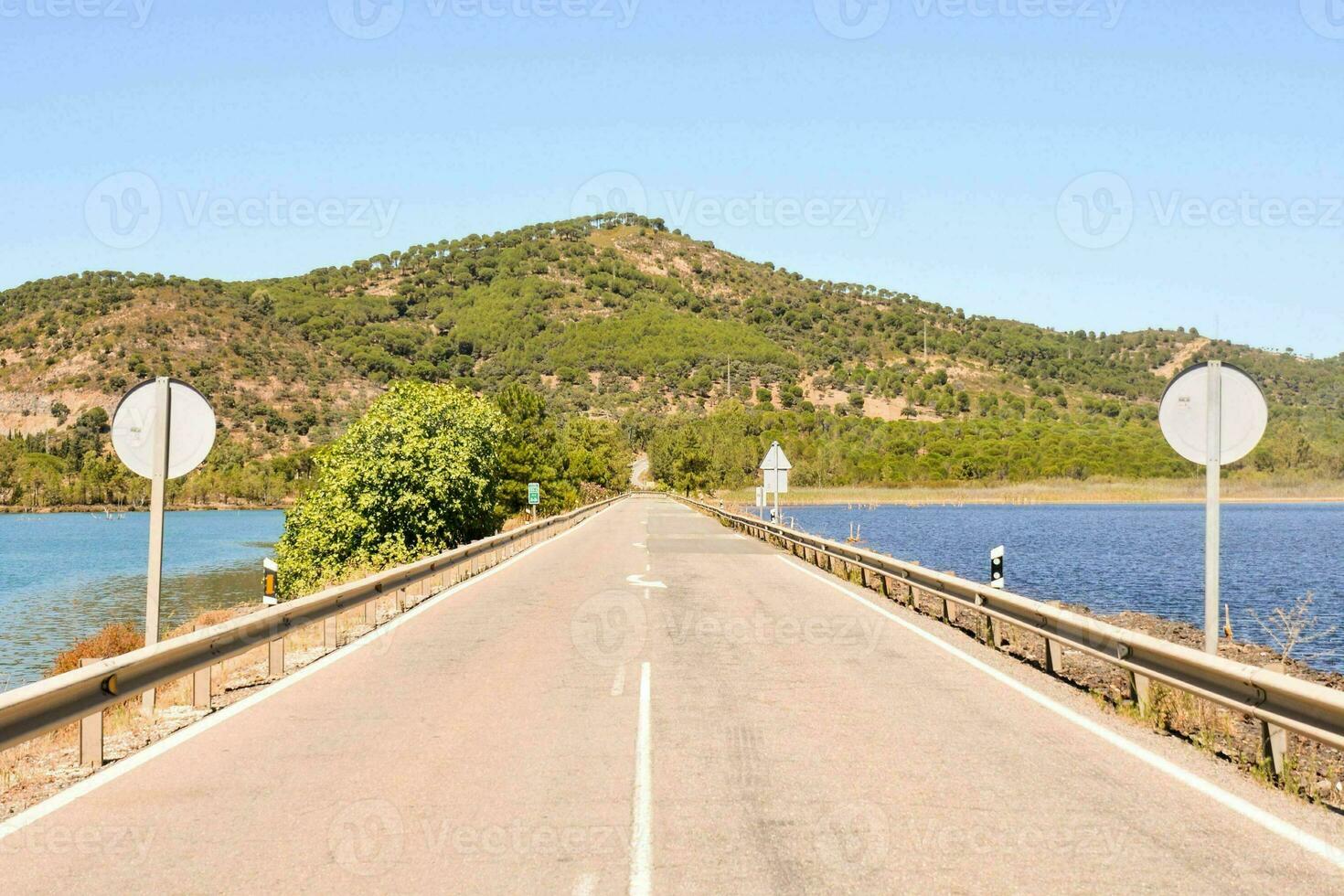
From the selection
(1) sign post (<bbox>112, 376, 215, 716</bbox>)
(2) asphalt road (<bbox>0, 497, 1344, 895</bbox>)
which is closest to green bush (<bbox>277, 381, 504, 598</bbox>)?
(2) asphalt road (<bbox>0, 497, 1344, 895</bbox>)

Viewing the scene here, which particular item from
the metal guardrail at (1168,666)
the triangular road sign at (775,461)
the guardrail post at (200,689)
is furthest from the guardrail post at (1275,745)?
the triangular road sign at (775,461)

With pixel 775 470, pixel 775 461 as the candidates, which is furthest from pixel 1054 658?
pixel 775 461

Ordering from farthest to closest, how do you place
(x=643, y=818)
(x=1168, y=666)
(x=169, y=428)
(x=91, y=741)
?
(x=169, y=428), (x=1168, y=666), (x=91, y=741), (x=643, y=818)

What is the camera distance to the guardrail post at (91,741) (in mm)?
7348

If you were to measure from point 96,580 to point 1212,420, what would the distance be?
55567 mm

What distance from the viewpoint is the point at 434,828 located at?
19.0 ft

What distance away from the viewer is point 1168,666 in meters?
8.66

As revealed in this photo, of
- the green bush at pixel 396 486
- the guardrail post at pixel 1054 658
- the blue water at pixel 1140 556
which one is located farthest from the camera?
the green bush at pixel 396 486

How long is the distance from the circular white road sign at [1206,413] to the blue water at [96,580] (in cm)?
2160

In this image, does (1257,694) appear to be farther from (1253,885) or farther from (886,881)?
(886,881)

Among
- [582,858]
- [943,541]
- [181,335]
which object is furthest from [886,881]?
[181,335]

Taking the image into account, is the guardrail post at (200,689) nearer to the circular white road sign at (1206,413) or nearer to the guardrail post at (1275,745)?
the guardrail post at (1275,745)

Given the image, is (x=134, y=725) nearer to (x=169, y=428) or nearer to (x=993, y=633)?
(x=169, y=428)

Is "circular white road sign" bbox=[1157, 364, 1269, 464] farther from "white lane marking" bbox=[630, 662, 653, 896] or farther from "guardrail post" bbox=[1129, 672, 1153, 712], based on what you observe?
"white lane marking" bbox=[630, 662, 653, 896]
